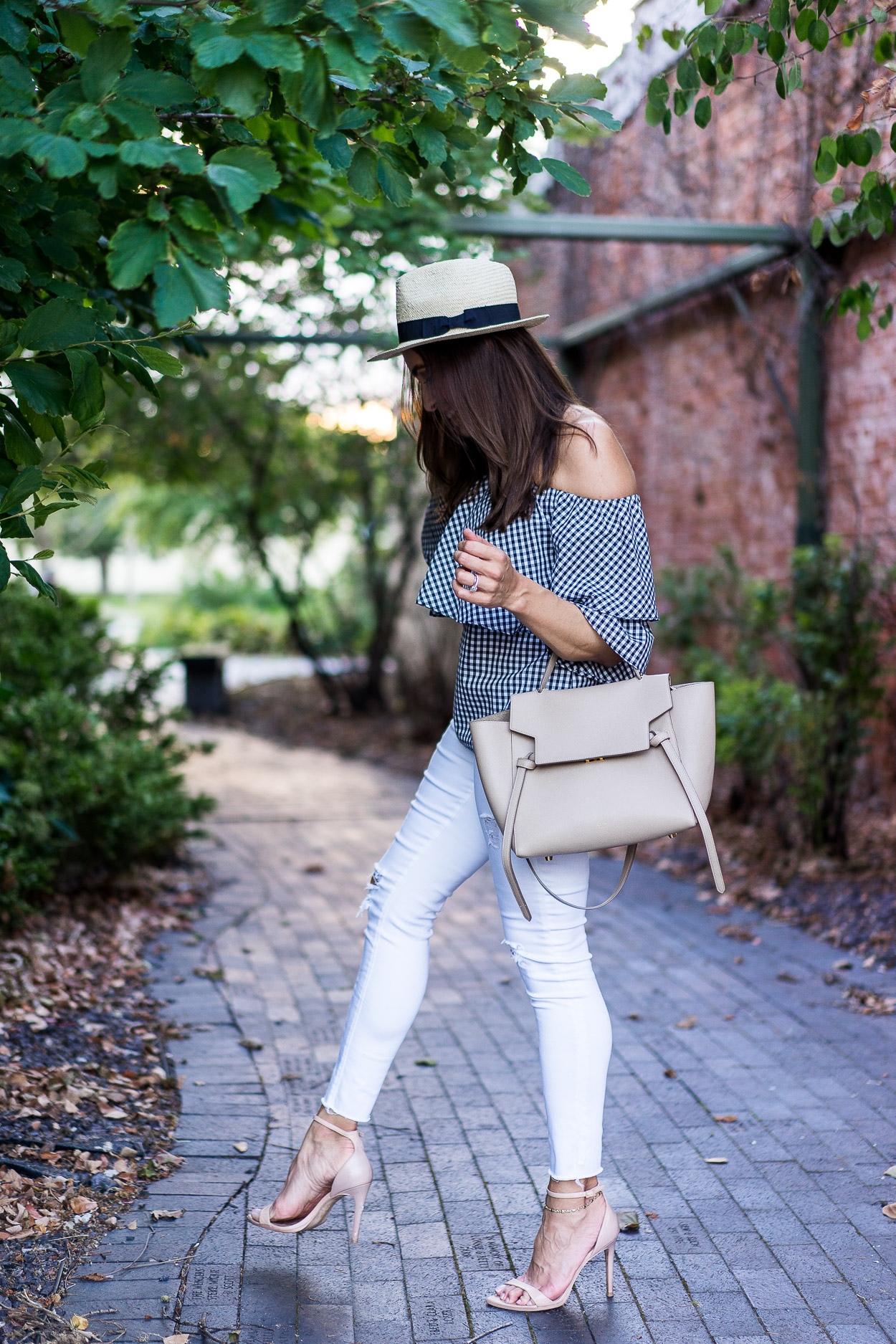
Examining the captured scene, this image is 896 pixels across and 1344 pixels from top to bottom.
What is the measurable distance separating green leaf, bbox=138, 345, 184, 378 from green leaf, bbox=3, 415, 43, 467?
28 centimetres

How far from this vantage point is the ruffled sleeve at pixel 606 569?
7.09ft

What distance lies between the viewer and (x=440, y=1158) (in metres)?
3.08

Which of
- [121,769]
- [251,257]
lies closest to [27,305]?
[121,769]

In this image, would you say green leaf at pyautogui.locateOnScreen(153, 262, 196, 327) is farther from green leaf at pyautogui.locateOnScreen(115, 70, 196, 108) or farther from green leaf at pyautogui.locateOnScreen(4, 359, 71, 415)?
green leaf at pyautogui.locateOnScreen(4, 359, 71, 415)

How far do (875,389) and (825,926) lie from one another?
3268 mm

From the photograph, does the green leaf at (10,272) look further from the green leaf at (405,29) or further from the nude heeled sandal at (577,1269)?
the nude heeled sandal at (577,1269)

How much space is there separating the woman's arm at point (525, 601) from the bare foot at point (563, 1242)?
1011 mm

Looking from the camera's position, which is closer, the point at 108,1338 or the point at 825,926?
the point at 108,1338

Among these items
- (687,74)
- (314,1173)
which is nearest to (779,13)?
(687,74)

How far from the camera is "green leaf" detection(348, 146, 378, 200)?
2275 millimetres

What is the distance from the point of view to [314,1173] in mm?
2416

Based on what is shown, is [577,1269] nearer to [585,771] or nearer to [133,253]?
[585,771]

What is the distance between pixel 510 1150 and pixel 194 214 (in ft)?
7.73

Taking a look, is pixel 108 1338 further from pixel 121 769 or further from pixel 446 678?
pixel 446 678
